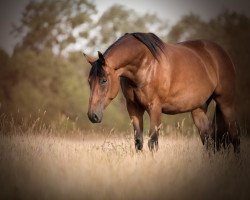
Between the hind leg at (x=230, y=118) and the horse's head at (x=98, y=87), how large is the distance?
266 cm

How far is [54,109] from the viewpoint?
1411cm

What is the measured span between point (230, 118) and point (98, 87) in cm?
297

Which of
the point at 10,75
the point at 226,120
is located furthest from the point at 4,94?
the point at 226,120

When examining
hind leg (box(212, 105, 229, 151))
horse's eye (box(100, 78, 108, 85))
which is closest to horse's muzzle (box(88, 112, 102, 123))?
horse's eye (box(100, 78, 108, 85))

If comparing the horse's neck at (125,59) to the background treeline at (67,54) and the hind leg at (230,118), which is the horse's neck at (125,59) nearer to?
the hind leg at (230,118)

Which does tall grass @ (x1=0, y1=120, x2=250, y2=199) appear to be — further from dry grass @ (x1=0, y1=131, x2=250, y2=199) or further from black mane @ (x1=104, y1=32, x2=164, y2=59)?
black mane @ (x1=104, y1=32, x2=164, y2=59)

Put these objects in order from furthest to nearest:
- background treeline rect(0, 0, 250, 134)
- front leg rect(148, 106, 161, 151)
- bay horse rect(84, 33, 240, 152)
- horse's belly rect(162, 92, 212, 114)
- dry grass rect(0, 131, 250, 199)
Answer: background treeline rect(0, 0, 250, 134), horse's belly rect(162, 92, 212, 114), front leg rect(148, 106, 161, 151), bay horse rect(84, 33, 240, 152), dry grass rect(0, 131, 250, 199)

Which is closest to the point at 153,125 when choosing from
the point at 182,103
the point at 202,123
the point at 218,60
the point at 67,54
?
the point at 182,103

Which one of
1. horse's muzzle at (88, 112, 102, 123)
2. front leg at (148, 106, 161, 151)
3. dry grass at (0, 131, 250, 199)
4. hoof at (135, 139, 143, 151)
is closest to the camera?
dry grass at (0, 131, 250, 199)

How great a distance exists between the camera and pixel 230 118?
677cm

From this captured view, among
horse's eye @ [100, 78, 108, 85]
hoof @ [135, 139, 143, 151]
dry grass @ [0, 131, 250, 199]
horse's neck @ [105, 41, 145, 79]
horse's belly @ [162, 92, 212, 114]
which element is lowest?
dry grass @ [0, 131, 250, 199]

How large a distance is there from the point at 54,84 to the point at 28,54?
4.94 ft

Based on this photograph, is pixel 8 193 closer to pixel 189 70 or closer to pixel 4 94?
pixel 189 70

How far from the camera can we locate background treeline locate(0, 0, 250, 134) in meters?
13.4
